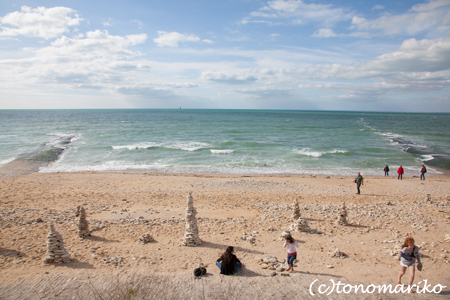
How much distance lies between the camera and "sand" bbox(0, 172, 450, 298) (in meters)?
7.45

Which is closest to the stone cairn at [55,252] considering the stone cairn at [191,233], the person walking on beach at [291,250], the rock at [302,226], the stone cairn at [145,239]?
the stone cairn at [145,239]

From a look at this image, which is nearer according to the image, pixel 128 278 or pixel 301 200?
pixel 128 278

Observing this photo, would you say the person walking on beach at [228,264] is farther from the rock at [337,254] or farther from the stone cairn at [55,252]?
the stone cairn at [55,252]

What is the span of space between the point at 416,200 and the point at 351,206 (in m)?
4.82

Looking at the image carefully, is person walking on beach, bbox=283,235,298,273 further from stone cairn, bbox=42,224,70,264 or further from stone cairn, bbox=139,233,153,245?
stone cairn, bbox=42,224,70,264

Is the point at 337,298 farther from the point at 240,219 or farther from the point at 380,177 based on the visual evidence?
the point at 380,177

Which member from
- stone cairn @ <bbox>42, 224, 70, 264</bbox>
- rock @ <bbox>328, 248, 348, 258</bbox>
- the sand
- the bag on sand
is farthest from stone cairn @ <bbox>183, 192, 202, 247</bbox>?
rock @ <bbox>328, 248, 348, 258</bbox>

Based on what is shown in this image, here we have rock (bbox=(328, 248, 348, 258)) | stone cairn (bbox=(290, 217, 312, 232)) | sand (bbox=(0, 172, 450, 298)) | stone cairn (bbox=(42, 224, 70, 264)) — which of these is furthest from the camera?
stone cairn (bbox=(290, 217, 312, 232))

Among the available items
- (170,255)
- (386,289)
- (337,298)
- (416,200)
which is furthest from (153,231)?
(416,200)

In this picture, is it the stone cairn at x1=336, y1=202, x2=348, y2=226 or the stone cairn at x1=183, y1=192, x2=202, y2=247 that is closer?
the stone cairn at x1=183, y1=192, x2=202, y2=247

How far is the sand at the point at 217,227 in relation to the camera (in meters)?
7.45

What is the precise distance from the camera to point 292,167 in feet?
86.6

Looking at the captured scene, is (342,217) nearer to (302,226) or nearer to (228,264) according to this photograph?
(302,226)

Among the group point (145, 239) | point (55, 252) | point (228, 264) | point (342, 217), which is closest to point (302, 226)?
point (342, 217)
